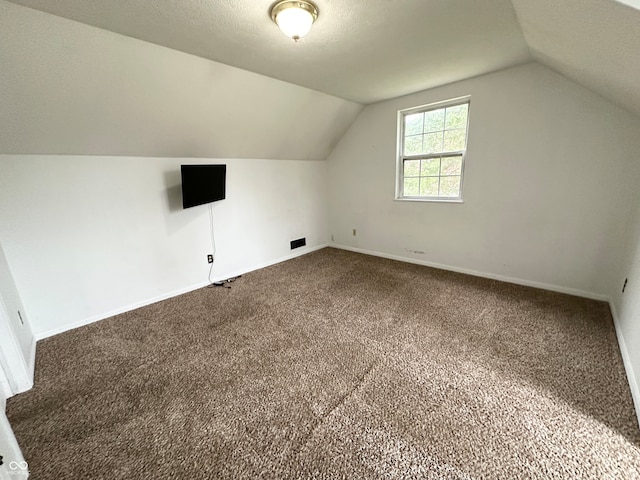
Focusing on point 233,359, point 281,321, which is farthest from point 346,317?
point 233,359

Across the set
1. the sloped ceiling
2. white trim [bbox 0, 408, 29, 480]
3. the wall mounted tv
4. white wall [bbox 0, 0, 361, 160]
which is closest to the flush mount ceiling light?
white wall [bbox 0, 0, 361, 160]

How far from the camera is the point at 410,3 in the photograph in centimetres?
164

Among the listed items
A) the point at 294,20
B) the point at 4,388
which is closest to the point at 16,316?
the point at 4,388

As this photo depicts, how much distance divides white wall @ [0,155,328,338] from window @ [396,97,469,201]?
6.75 feet

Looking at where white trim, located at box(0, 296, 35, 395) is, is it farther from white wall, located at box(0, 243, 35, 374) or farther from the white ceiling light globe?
the white ceiling light globe

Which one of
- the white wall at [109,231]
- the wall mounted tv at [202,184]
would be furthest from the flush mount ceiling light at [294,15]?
the white wall at [109,231]

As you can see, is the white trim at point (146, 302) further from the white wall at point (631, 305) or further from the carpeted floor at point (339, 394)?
the white wall at point (631, 305)

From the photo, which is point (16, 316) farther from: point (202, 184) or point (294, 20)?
point (294, 20)

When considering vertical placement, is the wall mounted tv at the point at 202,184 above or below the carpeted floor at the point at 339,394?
above

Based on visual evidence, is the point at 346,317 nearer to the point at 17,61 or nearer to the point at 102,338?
the point at 102,338

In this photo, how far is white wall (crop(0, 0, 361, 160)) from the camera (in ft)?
5.60

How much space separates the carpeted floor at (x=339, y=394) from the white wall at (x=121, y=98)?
178 centimetres

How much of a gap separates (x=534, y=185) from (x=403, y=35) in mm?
2108

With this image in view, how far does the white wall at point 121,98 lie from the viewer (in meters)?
1.71
